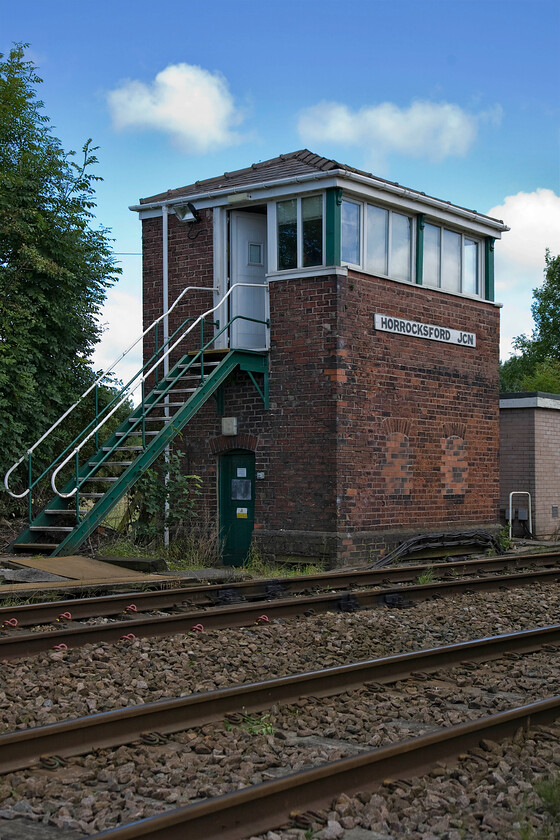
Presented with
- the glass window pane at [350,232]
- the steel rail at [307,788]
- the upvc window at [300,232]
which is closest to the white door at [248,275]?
the upvc window at [300,232]

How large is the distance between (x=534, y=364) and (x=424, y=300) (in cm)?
4764

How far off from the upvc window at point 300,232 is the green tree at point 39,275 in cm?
423

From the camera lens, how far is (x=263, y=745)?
213 inches

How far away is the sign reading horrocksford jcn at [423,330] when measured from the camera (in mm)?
16375

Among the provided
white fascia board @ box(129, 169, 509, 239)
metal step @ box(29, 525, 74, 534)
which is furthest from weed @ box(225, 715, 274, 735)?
white fascia board @ box(129, 169, 509, 239)

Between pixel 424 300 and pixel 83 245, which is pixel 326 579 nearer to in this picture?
pixel 424 300

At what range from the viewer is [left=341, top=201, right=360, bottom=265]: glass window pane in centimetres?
1585

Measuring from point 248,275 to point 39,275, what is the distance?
13.1 feet

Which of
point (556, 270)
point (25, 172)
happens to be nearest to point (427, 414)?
point (25, 172)

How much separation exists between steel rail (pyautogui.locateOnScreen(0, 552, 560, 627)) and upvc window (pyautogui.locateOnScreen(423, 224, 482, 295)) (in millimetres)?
5751

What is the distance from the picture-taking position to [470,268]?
18828 millimetres

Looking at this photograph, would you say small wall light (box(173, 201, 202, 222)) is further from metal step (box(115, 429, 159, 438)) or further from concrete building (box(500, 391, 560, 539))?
concrete building (box(500, 391, 560, 539))

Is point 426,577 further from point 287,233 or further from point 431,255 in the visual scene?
point 431,255

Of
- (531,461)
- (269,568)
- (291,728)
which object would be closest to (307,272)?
(269,568)
